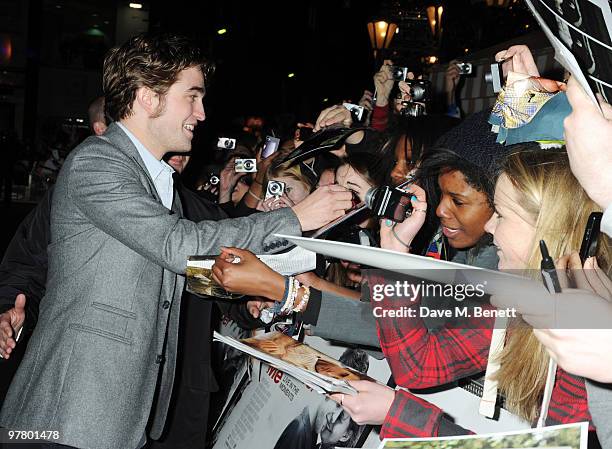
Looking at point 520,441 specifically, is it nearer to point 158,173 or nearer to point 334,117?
point 158,173

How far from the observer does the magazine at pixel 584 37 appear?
1110 millimetres

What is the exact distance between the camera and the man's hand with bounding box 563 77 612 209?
1171 millimetres

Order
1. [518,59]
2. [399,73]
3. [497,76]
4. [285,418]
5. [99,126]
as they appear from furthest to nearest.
Answer: [399,73], [99,126], [285,418], [518,59], [497,76]

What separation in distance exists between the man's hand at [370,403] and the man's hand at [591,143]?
0.90 meters

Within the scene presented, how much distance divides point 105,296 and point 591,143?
1612mm

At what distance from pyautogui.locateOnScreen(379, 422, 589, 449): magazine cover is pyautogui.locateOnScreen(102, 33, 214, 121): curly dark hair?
165 centimetres

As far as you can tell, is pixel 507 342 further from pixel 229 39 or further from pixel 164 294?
pixel 229 39

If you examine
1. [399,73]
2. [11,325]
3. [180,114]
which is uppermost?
[399,73]

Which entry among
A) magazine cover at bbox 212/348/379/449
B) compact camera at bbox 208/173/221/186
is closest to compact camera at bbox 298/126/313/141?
compact camera at bbox 208/173/221/186

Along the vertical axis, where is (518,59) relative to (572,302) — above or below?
above

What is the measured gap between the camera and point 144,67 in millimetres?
2555

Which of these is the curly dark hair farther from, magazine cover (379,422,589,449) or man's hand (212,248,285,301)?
magazine cover (379,422,589,449)

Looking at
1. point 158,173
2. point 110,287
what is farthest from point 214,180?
point 110,287

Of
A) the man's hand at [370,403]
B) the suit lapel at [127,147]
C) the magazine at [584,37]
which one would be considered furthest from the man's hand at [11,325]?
the magazine at [584,37]
